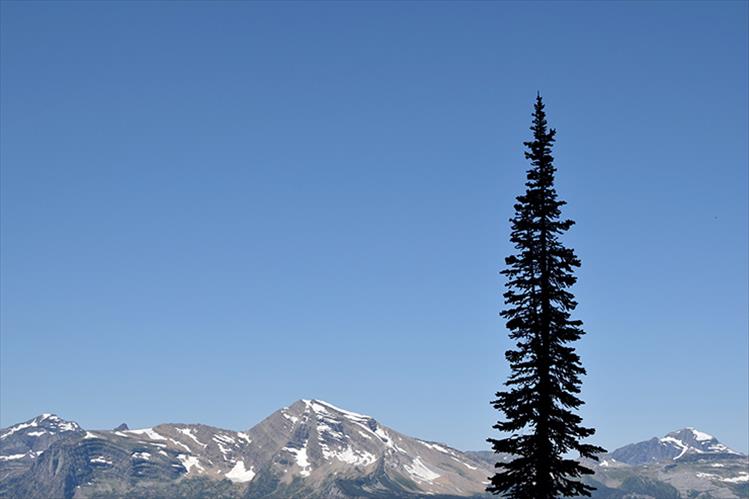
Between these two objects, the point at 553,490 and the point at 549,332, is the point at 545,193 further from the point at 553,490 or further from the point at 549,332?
the point at 553,490

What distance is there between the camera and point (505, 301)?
158 feet

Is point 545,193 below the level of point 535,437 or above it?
above

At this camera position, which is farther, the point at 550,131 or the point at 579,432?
the point at 550,131

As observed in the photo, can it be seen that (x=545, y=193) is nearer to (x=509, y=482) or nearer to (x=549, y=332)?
(x=549, y=332)

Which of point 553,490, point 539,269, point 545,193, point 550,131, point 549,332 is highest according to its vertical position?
point 550,131

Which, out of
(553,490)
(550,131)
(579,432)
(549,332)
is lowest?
(553,490)

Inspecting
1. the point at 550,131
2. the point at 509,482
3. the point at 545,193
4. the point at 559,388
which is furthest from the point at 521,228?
the point at 509,482

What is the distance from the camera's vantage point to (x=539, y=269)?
4788 centimetres

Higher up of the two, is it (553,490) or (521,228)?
(521,228)

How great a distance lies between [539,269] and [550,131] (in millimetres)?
7995

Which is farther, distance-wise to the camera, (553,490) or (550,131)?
(550,131)

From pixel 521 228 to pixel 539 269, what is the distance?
8.17 ft

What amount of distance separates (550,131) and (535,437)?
17146mm

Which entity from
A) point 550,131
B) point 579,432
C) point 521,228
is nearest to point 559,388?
point 579,432
